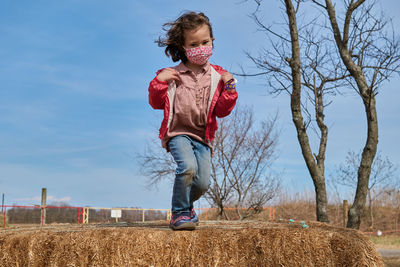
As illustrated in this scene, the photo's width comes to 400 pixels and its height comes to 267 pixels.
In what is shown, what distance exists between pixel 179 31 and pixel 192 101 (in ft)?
2.03

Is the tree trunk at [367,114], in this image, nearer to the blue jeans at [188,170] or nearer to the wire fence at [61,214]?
the blue jeans at [188,170]

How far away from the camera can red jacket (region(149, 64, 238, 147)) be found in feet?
9.86

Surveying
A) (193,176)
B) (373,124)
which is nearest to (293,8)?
(373,124)

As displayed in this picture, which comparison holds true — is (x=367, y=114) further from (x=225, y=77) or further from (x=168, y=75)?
(x=168, y=75)

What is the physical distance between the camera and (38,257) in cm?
282

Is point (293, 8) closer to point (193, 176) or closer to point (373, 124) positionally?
point (373, 124)

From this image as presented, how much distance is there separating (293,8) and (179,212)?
4284 millimetres

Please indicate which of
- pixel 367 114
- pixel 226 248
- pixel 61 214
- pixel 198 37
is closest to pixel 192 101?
pixel 198 37

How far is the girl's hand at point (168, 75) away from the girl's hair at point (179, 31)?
0.80 ft

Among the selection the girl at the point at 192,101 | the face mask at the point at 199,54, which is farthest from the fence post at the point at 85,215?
the face mask at the point at 199,54

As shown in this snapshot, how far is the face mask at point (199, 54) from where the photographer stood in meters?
3.07

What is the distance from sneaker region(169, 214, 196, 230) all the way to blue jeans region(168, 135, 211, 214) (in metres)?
0.05

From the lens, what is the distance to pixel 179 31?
3.22 meters

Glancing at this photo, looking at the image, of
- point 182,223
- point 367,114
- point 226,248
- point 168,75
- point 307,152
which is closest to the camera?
point 226,248
